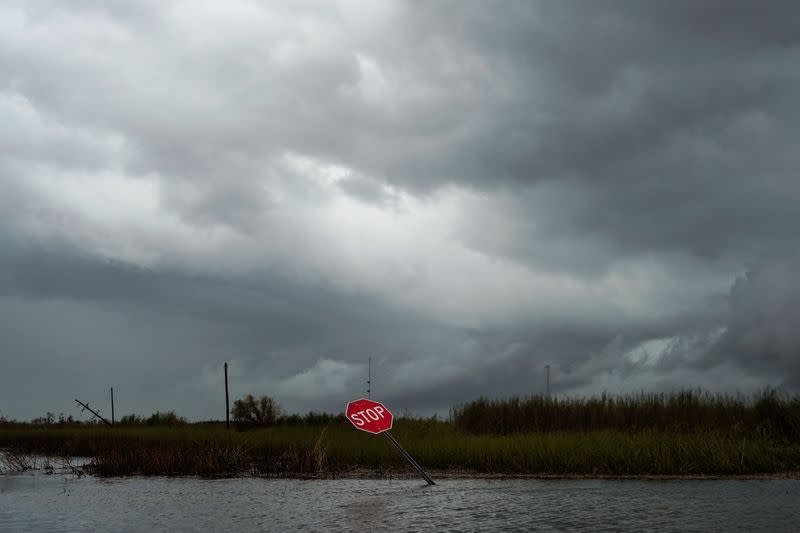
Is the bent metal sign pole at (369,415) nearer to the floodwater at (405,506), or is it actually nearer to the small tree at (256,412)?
the floodwater at (405,506)

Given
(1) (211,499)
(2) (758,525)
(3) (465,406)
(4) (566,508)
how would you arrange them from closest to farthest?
(2) (758,525) < (4) (566,508) < (1) (211,499) < (3) (465,406)

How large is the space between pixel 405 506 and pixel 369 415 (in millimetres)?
2366

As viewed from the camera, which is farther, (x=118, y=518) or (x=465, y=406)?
(x=465, y=406)

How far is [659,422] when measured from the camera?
32.8 metres

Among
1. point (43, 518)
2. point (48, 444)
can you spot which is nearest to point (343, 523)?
point (43, 518)

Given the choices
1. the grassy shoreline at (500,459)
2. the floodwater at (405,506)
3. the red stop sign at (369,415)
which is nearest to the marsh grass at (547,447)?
the grassy shoreline at (500,459)

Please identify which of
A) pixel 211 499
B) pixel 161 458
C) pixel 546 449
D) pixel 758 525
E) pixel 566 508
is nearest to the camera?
pixel 758 525

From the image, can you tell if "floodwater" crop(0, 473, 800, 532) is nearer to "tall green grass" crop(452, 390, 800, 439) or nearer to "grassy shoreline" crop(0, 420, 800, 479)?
"grassy shoreline" crop(0, 420, 800, 479)

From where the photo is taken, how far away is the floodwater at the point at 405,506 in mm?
13469

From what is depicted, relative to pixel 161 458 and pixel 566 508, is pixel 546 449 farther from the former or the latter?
pixel 161 458

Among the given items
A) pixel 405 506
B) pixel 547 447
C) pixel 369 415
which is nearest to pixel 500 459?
pixel 547 447

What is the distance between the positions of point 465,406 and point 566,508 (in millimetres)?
22915

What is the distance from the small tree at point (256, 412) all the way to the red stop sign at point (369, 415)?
106 ft

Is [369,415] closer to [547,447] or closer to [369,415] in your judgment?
[369,415]
